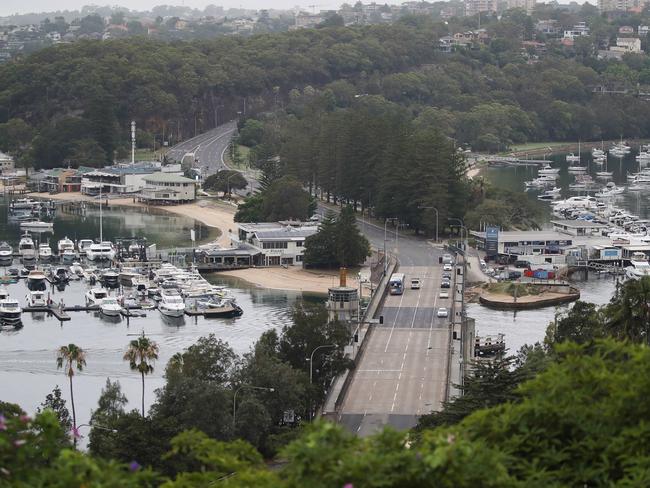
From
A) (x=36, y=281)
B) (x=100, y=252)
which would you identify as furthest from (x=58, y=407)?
(x=100, y=252)

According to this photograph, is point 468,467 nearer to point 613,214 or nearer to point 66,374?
point 66,374

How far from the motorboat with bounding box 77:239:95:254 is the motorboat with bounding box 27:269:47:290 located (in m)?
4.56

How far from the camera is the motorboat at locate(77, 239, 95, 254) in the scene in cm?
4641

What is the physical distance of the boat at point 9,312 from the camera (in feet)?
116

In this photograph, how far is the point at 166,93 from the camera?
271 ft

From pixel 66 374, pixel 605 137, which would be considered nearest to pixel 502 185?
pixel 605 137

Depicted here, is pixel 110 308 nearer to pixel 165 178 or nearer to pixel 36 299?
pixel 36 299

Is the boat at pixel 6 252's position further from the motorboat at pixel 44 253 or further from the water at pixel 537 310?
the water at pixel 537 310

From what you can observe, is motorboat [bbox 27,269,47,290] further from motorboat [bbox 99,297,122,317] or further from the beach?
the beach

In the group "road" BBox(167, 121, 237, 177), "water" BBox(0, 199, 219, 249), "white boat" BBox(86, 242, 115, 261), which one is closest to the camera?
"white boat" BBox(86, 242, 115, 261)

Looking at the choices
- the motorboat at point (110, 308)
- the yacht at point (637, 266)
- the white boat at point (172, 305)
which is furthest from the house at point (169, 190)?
the motorboat at point (110, 308)

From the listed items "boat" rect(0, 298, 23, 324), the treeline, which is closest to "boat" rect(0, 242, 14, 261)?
"boat" rect(0, 298, 23, 324)

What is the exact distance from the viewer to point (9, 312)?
35.5 m

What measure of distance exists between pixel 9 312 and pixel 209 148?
43755mm
